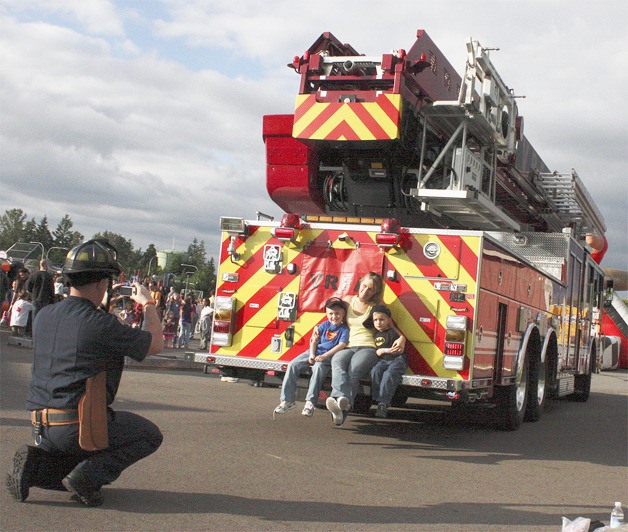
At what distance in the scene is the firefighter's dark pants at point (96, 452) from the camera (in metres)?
4.89

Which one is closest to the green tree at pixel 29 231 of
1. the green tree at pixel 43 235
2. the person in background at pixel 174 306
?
the green tree at pixel 43 235

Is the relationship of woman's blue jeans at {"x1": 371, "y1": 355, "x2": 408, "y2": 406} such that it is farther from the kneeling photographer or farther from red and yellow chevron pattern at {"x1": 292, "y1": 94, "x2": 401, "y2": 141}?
the kneeling photographer

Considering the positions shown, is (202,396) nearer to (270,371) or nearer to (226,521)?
(270,371)

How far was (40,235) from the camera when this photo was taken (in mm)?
138250

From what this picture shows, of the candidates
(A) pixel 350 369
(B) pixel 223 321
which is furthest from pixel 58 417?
(B) pixel 223 321

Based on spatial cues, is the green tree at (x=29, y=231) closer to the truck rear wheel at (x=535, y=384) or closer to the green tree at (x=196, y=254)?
the green tree at (x=196, y=254)

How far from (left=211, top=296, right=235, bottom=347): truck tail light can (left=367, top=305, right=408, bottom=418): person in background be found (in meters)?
1.64

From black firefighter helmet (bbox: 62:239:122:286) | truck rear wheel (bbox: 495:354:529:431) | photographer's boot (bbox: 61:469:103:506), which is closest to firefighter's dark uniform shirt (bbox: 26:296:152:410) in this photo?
black firefighter helmet (bbox: 62:239:122:286)

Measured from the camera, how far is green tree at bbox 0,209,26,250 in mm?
124256

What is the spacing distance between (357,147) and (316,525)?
5.48 m

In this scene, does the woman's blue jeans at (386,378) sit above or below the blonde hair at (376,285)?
below

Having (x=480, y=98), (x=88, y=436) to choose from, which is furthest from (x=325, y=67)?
(x=88, y=436)

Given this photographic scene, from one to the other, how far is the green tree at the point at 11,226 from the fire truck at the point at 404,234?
121 m

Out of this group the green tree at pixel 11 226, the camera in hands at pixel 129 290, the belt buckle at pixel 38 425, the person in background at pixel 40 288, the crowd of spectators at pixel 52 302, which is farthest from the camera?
the green tree at pixel 11 226
